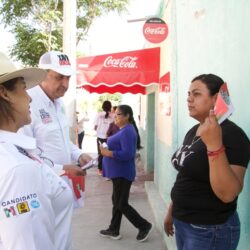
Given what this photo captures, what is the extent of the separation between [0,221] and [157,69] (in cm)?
593

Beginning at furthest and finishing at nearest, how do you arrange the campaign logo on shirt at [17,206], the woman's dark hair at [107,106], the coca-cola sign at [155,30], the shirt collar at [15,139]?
1. the woman's dark hair at [107,106]
2. the coca-cola sign at [155,30]
3. the shirt collar at [15,139]
4. the campaign logo on shirt at [17,206]

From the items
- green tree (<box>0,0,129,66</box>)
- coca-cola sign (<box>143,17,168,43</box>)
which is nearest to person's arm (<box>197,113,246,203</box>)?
coca-cola sign (<box>143,17,168,43</box>)

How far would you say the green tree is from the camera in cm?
1480

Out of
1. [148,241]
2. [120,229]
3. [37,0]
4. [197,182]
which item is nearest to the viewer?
[197,182]

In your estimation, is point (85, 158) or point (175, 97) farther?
point (175, 97)

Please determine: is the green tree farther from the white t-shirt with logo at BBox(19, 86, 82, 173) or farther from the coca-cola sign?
the white t-shirt with logo at BBox(19, 86, 82, 173)

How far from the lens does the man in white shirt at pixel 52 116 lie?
3.07 meters

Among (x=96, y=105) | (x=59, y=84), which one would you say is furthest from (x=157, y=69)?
(x=96, y=105)

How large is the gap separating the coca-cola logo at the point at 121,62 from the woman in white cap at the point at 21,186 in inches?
198

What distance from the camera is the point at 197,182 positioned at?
221cm

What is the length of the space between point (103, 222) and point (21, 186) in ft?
15.2

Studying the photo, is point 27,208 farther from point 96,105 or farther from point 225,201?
point 96,105

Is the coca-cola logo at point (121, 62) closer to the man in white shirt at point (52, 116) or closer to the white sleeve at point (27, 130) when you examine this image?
the man in white shirt at point (52, 116)

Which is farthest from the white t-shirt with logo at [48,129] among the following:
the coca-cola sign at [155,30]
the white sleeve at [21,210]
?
the coca-cola sign at [155,30]
